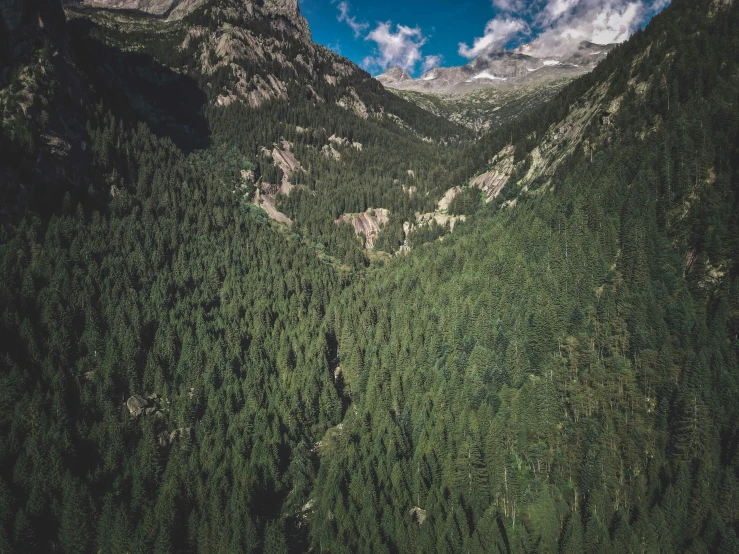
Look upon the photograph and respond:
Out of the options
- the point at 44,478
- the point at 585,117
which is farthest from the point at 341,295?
the point at 585,117

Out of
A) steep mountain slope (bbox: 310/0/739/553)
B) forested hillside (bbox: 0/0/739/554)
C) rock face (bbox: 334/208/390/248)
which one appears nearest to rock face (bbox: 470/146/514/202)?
forested hillside (bbox: 0/0/739/554)

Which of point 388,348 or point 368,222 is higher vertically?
point 368,222

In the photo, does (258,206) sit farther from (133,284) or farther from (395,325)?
(395,325)

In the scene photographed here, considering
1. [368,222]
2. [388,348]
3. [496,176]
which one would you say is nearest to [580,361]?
[388,348]

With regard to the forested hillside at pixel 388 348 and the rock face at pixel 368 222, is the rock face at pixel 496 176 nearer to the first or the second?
the forested hillside at pixel 388 348

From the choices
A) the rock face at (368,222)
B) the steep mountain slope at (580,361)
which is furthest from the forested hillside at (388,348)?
the rock face at (368,222)

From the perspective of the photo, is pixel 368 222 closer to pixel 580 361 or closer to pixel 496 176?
pixel 496 176

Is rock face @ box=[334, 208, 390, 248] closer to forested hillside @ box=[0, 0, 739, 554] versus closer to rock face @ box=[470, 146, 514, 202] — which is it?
forested hillside @ box=[0, 0, 739, 554]
